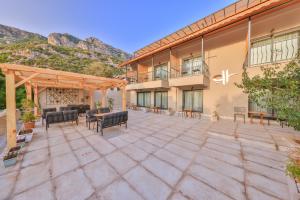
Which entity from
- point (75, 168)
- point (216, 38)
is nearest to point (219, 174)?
point (75, 168)

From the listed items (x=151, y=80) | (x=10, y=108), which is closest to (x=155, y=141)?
(x=10, y=108)

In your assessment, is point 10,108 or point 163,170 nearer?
point 163,170

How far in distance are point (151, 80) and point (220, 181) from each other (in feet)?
38.3

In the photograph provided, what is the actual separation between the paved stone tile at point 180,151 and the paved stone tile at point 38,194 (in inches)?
125

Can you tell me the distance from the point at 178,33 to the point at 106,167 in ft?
41.3

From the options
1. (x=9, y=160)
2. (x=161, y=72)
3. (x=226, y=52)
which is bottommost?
(x=9, y=160)

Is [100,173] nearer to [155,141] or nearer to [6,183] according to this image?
[6,183]

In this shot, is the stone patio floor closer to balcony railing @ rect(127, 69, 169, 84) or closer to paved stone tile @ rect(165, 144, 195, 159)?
paved stone tile @ rect(165, 144, 195, 159)

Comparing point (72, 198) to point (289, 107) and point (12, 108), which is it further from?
point (289, 107)

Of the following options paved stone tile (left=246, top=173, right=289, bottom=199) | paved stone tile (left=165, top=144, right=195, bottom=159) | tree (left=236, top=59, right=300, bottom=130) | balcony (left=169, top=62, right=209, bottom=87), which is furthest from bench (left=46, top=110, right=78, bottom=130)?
tree (left=236, top=59, right=300, bottom=130)

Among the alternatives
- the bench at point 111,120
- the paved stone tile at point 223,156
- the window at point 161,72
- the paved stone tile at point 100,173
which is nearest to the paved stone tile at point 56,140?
the bench at point 111,120

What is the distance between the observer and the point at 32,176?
2744mm

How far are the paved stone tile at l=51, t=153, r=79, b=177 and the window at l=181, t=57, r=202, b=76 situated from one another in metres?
10.0

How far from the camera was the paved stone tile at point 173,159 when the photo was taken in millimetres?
3164
